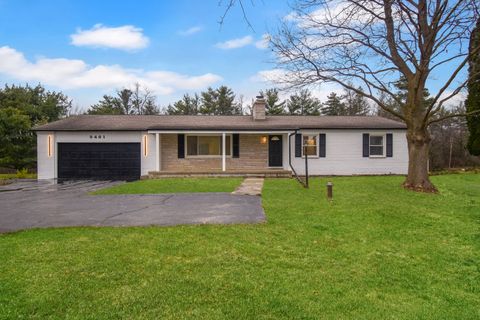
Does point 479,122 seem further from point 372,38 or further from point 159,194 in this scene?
point 159,194

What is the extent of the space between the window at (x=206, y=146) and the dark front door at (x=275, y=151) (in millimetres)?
2124

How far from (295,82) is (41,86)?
2448 centimetres

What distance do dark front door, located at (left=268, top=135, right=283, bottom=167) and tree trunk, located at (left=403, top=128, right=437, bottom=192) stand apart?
7.31 metres

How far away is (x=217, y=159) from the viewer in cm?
1719

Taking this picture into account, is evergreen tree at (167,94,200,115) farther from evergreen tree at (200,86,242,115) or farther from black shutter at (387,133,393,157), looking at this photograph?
black shutter at (387,133,393,157)

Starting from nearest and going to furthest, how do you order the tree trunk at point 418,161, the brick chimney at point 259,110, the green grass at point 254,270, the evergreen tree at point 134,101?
the green grass at point 254,270
the tree trunk at point 418,161
the brick chimney at point 259,110
the evergreen tree at point 134,101

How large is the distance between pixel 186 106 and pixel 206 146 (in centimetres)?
2263

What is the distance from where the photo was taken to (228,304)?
2.95 metres

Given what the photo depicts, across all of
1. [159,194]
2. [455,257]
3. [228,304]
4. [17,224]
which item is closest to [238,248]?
[228,304]

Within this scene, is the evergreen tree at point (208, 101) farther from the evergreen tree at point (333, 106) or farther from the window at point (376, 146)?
the window at point (376, 146)

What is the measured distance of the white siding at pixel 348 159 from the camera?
1662 centimetres

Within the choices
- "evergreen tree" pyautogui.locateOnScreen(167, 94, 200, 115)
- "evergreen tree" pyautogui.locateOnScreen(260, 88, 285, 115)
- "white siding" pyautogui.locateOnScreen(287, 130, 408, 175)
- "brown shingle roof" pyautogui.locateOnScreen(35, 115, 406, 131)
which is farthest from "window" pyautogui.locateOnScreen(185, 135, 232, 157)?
"evergreen tree" pyautogui.locateOnScreen(167, 94, 200, 115)

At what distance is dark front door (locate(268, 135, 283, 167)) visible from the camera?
1731cm

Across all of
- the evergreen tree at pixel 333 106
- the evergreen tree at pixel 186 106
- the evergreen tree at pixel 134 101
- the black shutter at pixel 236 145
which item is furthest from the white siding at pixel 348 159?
the evergreen tree at pixel 134 101
